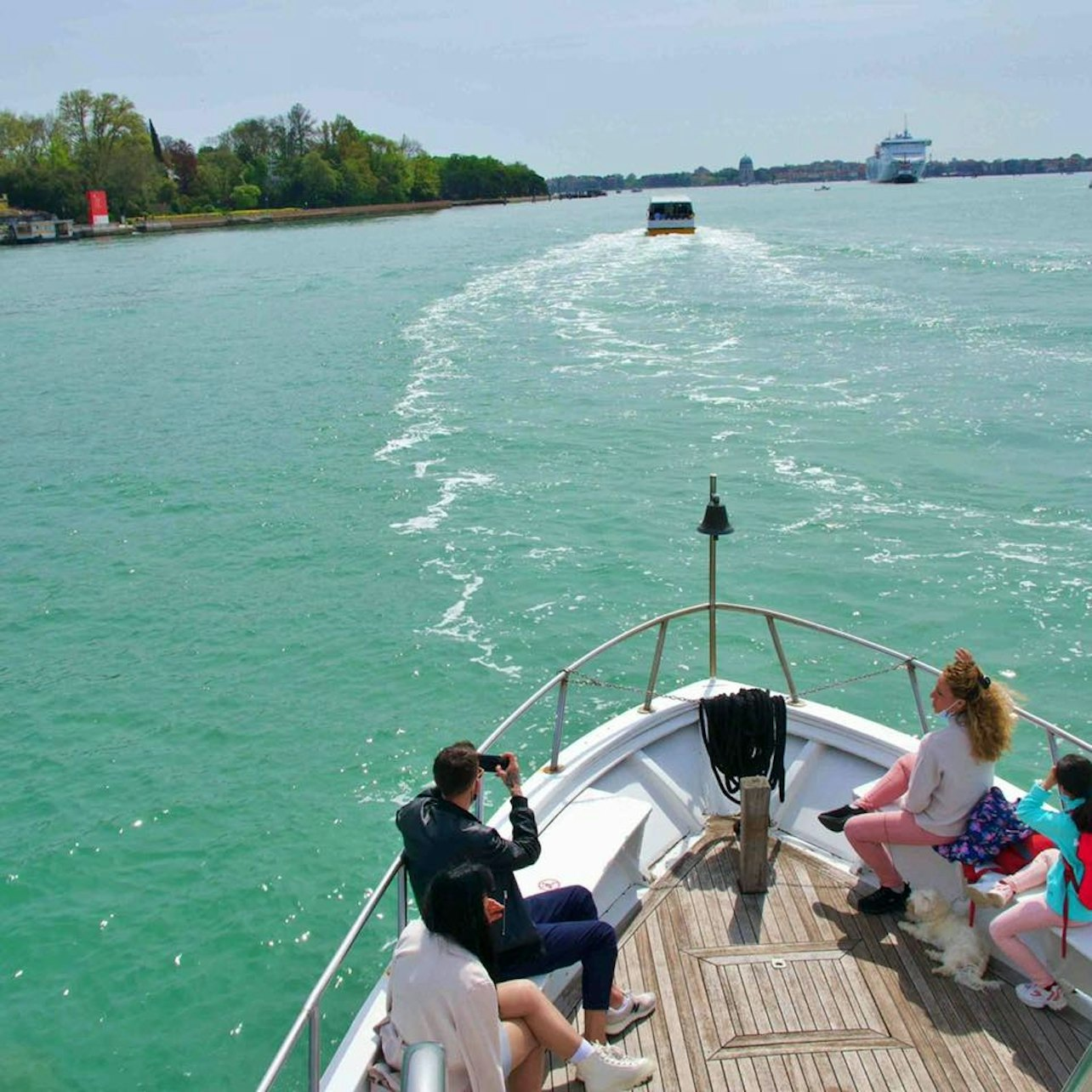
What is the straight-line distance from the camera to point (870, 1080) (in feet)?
14.6

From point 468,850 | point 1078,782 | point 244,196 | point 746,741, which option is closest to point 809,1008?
point 1078,782

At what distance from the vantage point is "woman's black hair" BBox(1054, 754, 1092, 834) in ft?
14.7

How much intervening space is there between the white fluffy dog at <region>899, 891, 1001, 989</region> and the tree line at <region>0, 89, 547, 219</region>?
5446 inches

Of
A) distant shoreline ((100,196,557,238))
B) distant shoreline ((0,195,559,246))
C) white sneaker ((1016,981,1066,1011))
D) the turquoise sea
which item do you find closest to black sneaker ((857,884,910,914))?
white sneaker ((1016,981,1066,1011))

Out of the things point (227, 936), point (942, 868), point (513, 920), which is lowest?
point (227, 936)

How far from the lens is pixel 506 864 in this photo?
4.21 m

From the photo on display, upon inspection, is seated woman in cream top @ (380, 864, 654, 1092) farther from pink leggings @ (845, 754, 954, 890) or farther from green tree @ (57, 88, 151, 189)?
green tree @ (57, 88, 151, 189)

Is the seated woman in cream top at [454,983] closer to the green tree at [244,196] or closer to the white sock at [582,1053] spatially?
the white sock at [582,1053]

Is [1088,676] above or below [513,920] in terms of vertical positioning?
below

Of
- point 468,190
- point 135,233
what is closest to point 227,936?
point 135,233

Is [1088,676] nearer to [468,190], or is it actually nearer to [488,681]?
[488,681]

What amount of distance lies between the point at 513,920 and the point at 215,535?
14578 millimetres

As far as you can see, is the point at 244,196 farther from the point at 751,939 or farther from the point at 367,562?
the point at 751,939

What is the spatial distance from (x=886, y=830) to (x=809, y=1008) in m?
0.91
